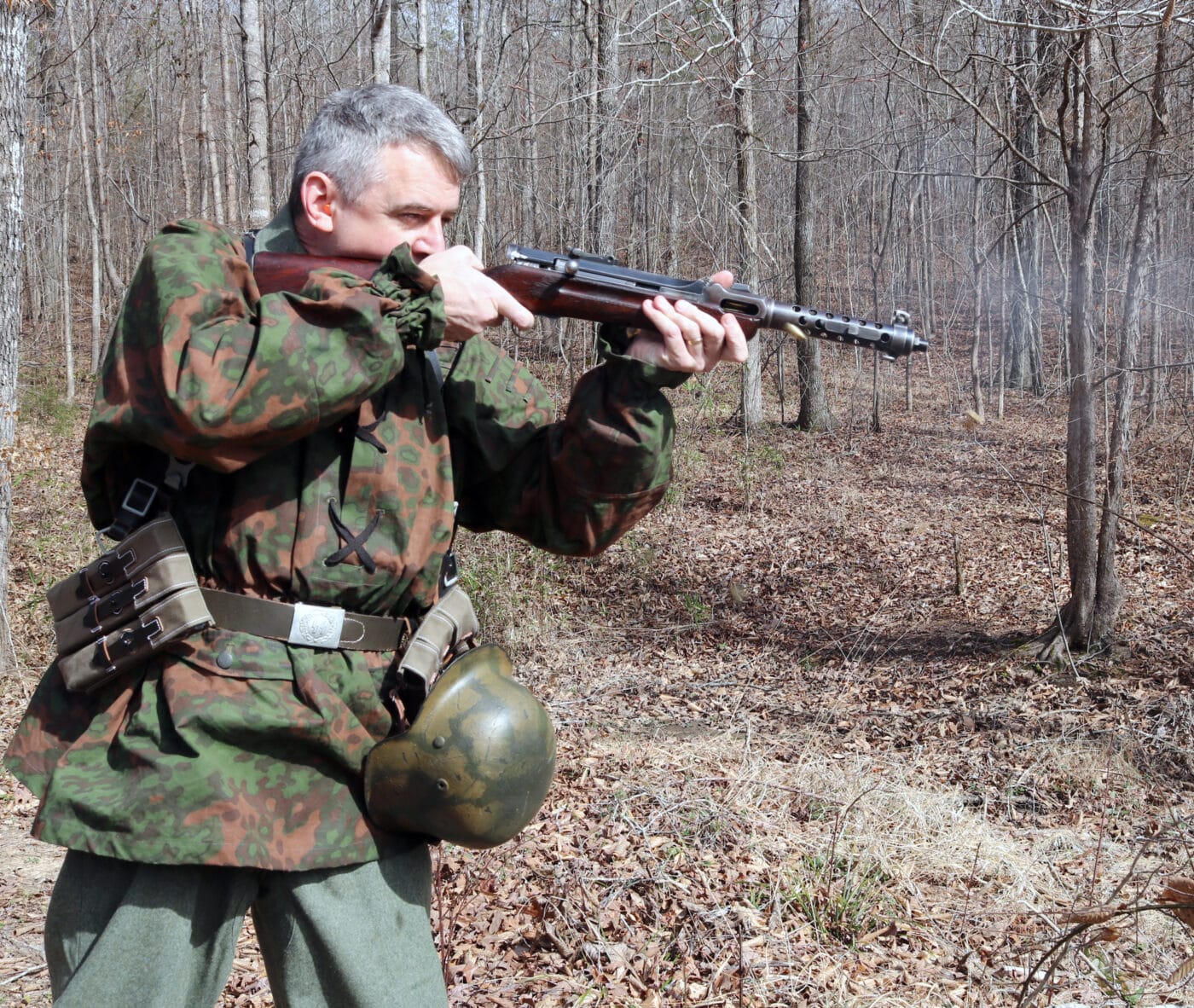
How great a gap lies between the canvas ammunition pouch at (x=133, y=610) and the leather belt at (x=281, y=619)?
0.12 feet

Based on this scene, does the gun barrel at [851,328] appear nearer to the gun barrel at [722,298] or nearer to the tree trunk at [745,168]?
the gun barrel at [722,298]

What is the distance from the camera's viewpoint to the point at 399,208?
1902 mm

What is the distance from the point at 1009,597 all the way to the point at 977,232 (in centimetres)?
1707

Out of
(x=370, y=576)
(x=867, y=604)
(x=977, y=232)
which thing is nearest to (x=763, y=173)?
(x=977, y=232)

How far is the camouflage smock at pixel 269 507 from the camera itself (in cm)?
163

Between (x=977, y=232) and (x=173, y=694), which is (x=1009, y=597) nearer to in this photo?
(x=173, y=694)

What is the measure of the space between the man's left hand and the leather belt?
75 cm

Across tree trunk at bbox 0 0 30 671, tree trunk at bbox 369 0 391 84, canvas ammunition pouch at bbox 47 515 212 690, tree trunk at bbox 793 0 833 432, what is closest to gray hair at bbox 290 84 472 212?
canvas ammunition pouch at bbox 47 515 212 690

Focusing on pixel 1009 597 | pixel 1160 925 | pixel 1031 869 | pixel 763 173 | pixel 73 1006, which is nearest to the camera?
pixel 73 1006

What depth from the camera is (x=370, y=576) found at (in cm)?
180

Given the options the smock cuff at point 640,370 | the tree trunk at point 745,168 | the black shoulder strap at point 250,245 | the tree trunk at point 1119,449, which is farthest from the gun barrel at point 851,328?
the tree trunk at point 745,168

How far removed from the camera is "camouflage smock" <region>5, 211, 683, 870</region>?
5.34 ft

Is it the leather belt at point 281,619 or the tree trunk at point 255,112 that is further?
the tree trunk at point 255,112

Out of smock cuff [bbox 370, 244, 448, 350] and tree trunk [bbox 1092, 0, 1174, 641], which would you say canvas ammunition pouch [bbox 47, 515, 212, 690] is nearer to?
smock cuff [bbox 370, 244, 448, 350]
